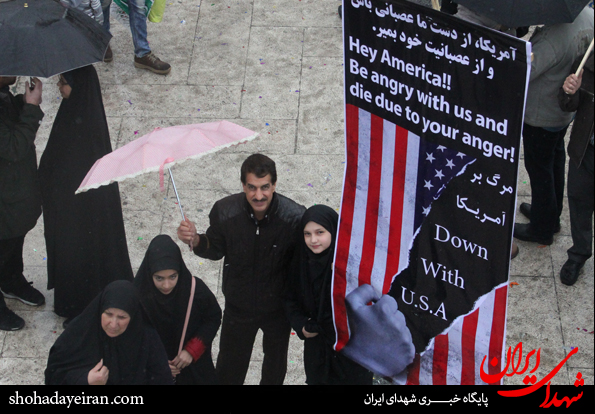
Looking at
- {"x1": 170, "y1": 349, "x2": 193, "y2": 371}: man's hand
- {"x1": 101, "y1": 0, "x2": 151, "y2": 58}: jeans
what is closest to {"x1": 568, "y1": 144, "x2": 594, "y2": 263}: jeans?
{"x1": 170, "y1": 349, "x2": 193, "y2": 371}: man's hand

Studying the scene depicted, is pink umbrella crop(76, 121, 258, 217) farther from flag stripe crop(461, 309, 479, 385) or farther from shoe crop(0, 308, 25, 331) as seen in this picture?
shoe crop(0, 308, 25, 331)

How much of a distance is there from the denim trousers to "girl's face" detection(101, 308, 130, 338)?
3364 millimetres

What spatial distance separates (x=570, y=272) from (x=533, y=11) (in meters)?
2.31

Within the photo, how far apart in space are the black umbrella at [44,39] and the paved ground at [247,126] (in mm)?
2045

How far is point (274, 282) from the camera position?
181 inches

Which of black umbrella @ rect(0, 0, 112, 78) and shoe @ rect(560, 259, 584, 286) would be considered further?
shoe @ rect(560, 259, 584, 286)

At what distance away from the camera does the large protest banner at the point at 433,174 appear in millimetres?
3146

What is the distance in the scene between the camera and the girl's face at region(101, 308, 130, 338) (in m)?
4.04

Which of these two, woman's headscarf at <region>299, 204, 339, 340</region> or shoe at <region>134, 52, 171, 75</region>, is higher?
shoe at <region>134, 52, 171, 75</region>

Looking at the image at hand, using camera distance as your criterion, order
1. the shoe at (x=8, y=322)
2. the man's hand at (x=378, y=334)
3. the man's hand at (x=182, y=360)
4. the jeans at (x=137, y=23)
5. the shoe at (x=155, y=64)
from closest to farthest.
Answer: the man's hand at (x=378, y=334) < the man's hand at (x=182, y=360) < the shoe at (x=8, y=322) < the jeans at (x=137, y=23) < the shoe at (x=155, y=64)
